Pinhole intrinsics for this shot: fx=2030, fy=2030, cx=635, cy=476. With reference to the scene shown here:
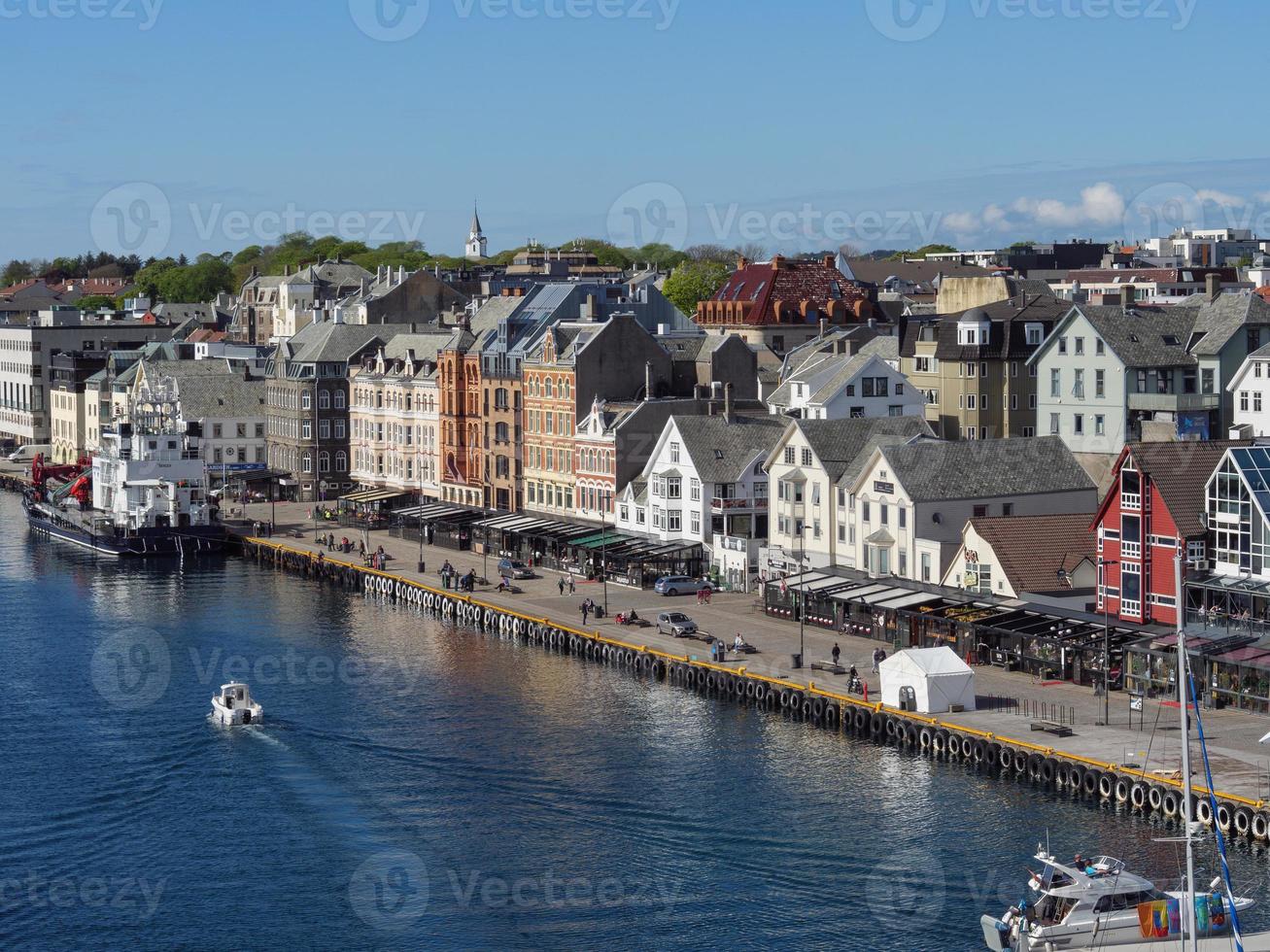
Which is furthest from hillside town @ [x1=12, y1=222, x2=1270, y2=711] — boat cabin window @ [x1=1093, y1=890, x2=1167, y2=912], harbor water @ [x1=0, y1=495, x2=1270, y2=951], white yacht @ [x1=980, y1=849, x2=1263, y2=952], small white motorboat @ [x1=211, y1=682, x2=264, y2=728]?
small white motorboat @ [x1=211, y1=682, x2=264, y2=728]

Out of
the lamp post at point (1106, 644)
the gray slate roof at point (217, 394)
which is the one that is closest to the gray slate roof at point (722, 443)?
the lamp post at point (1106, 644)

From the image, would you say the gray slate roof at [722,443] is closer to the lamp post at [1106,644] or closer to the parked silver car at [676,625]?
the parked silver car at [676,625]

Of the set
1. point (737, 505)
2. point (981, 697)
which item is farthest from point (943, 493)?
point (981, 697)

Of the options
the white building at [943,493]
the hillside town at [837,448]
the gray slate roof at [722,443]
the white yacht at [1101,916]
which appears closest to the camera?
the white yacht at [1101,916]

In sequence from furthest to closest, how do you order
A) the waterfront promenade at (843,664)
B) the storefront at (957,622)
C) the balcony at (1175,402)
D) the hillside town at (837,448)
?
the balcony at (1175,402) < the hillside town at (837,448) < the storefront at (957,622) < the waterfront promenade at (843,664)

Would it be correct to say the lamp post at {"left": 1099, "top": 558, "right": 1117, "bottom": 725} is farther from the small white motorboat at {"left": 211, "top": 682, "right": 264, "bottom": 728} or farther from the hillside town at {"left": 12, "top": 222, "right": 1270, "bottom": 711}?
the small white motorboat at {"left": 211, "top": 682, "right": 264, "bottom": 728}

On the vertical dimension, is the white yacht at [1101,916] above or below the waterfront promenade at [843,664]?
below

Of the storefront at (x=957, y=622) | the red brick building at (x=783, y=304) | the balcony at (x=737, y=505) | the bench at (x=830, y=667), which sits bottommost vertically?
the bench at (x=830, y=667)

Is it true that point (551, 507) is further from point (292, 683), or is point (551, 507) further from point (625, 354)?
point (292, 683)
